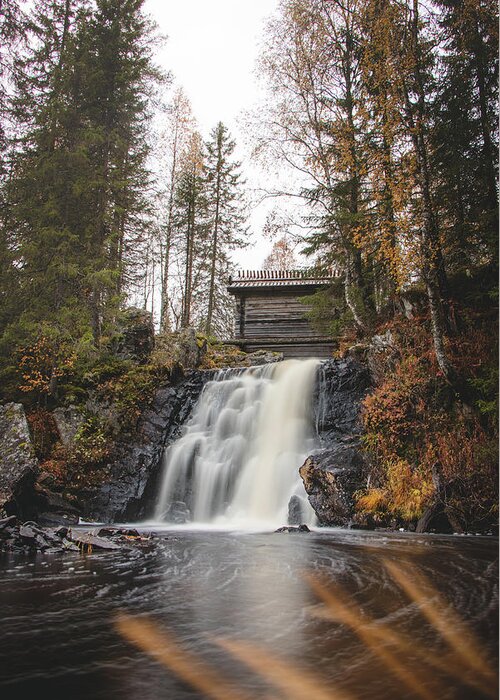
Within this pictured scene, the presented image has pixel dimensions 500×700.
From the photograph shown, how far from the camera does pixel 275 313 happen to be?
21.2 meters

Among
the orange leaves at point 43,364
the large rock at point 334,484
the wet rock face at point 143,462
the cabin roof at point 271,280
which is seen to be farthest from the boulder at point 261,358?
the large rock at point 334,484

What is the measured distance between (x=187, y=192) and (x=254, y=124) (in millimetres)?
9641

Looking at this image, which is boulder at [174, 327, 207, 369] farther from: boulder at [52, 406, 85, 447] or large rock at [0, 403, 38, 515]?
large rock at [0, 403, 38, 515]

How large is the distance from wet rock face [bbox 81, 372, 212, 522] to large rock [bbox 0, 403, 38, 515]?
1.72 m

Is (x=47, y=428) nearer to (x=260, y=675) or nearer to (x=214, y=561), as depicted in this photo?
(x=214, y=561)

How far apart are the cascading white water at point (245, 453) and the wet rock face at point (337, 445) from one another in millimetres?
383

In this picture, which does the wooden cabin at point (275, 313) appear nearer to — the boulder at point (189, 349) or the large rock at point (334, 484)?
the boulder at point (189, 349)

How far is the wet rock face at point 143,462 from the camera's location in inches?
409

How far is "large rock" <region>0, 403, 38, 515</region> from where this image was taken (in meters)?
8.57

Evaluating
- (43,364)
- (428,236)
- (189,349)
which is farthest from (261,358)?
(428,236)

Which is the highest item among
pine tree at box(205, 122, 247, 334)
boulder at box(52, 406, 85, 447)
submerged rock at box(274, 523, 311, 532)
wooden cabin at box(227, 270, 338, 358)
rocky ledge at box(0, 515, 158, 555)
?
pine tree at box(205, 122, 247, 334)

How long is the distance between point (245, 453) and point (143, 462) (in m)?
2.62

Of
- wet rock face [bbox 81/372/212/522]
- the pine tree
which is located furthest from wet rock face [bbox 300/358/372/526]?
the pine tree

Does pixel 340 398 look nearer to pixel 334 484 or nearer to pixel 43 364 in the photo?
pixel 334 484
